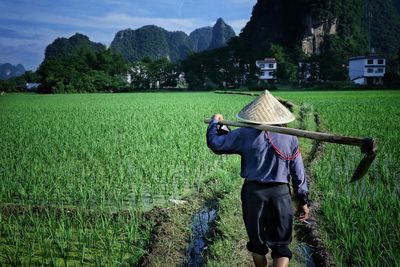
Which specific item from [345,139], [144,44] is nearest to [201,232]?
[345,139]

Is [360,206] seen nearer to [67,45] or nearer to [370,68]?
[370,68]

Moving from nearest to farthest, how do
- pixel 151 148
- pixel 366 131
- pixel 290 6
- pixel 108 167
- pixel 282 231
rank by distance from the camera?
pixel 282 231
pixel 108 167
pixel 151 148
pixel 366 131
pixel 290 6

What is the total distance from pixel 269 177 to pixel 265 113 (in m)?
0.41

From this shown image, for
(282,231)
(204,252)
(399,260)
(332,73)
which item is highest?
(332,73)

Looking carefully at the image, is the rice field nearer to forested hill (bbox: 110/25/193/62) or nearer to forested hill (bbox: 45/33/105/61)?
forested hill (bbox: 45/33/105/61)

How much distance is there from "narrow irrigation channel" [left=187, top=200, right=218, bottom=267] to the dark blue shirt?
101cm

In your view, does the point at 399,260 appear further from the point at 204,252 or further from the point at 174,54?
the point at 174,54

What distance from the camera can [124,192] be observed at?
171 inches

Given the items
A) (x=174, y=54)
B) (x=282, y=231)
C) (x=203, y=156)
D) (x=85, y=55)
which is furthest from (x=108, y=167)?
(x=174, y=54)

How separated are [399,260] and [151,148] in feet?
16.2

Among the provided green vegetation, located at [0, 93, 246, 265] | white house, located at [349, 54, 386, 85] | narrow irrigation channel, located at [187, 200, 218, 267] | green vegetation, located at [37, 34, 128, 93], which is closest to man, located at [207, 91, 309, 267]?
narrow irrigation channel, located at [187, 200, 218, 267]

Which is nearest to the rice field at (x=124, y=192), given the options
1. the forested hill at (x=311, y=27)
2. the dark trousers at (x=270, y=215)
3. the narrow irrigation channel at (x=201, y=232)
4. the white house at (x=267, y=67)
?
the narrow irrigation channel at (x=201, y=232)

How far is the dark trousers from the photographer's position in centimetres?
225

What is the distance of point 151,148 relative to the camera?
6.68 meters
